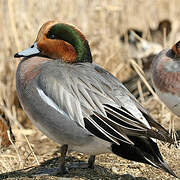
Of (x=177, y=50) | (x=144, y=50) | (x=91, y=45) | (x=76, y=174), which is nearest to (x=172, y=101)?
(x=177, y=50)

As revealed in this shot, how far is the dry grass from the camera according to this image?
2.77 m

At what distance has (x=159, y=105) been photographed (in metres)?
4.36

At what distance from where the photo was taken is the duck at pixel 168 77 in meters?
3.15

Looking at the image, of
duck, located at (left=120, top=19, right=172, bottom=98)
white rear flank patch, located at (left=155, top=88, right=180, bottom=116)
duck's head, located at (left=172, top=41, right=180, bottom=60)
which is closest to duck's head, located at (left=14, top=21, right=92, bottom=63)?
white rear flank patch, located at (left=155, top=88, right=180, bottom=116)

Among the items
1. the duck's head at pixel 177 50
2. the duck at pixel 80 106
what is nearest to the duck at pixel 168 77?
the duck's head at pixel 177 50

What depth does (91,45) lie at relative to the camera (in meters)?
4.91

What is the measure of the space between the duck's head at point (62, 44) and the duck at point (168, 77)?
91 cm

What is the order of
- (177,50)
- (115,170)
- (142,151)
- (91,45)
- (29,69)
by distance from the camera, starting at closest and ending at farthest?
(142,151) → (29,69) → (115,170) → (177,50) → (91,45)

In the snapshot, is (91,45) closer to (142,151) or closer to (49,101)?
(49,101)

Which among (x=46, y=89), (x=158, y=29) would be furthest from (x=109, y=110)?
(x=158, y=29)

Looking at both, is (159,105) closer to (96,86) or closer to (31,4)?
(31,4)

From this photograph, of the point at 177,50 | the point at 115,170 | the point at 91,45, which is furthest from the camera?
the point at 91,45

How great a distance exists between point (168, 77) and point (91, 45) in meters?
1.81

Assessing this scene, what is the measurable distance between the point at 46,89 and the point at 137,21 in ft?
13.7
